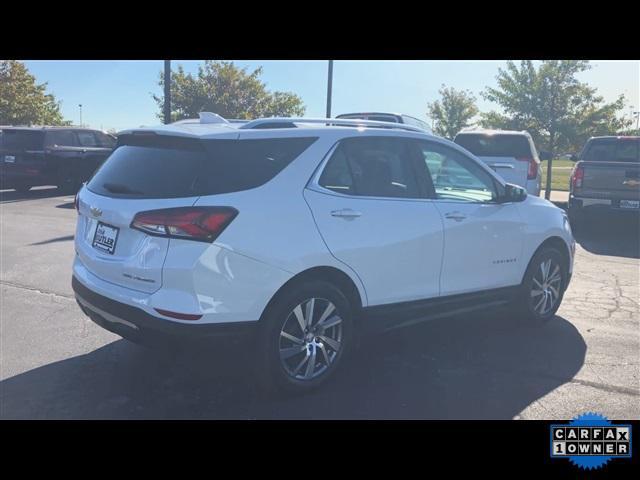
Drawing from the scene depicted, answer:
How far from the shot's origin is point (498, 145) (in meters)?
11.9

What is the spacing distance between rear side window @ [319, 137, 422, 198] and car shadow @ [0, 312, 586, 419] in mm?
1167

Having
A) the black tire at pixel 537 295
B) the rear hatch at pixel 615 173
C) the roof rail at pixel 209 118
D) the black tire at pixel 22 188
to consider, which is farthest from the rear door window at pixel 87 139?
the black tire at pixel 537 295

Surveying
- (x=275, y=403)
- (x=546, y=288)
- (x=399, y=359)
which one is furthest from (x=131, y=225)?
(x=546, y=288)

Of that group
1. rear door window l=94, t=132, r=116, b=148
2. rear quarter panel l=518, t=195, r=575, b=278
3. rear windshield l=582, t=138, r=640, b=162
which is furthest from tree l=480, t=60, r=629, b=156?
rear quarter panel l=518, t=195, r=575, b=278

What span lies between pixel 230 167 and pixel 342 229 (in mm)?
875

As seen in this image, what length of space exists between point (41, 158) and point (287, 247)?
1396 cm

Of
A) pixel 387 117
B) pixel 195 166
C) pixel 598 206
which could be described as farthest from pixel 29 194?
pixel 195 166

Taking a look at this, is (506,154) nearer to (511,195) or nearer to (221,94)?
(511,195)

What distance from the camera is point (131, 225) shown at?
140 inches

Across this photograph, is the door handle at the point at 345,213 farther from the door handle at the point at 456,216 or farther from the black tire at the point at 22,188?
the black tire at the point at 22,188

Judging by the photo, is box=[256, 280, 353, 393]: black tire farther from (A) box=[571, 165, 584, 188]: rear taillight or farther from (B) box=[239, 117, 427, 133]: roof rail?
(A) box=[571, 165, 584, 188]: rear taillight

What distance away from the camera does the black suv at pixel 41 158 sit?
1532cm
